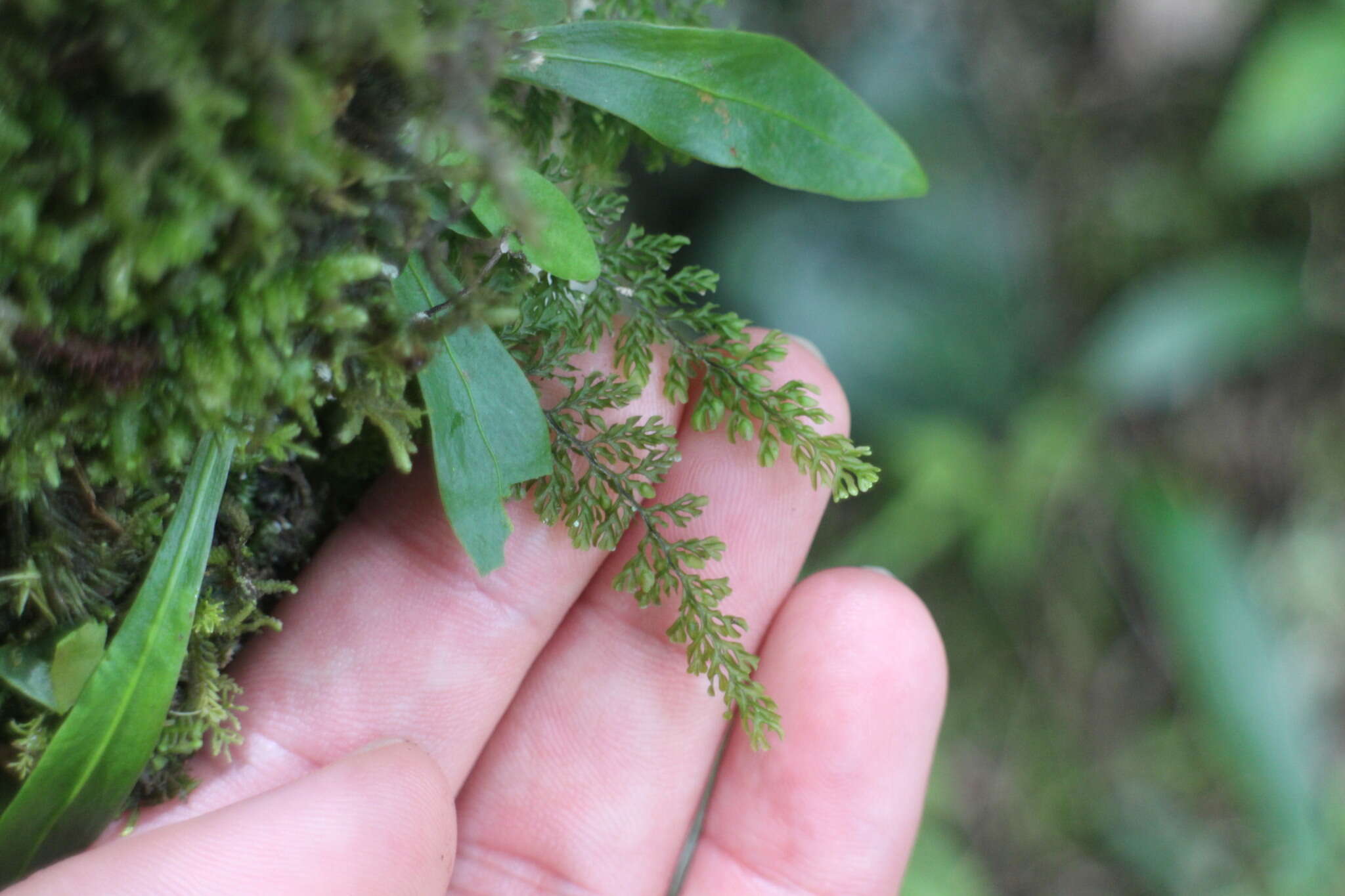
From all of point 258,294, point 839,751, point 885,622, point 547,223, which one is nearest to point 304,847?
point 258,294

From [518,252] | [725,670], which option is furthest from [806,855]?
[518,252]

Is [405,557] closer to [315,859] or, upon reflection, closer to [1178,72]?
[315,859]

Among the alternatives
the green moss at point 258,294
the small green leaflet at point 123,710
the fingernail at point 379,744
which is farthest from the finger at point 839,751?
the small green leaflet at point 123,710

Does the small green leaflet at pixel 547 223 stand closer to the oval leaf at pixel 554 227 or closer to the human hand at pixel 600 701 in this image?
the oval leaf at pixel 554 227

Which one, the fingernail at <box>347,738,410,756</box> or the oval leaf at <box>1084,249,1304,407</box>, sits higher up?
the fingernail at <box>347,738,410,756</box>

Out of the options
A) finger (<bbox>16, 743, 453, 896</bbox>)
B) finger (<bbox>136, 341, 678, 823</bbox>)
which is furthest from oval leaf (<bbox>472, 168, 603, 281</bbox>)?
finger (<bbox>16, 743, 453, 896</bbox>)

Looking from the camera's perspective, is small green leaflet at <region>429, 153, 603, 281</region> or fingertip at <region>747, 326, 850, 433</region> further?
fingertip at <region>747, 326, 850, 433</region>

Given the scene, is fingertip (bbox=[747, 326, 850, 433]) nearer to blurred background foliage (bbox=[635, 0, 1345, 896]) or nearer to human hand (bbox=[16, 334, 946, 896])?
human hand (bbox=[16, 334, 946, 896])
